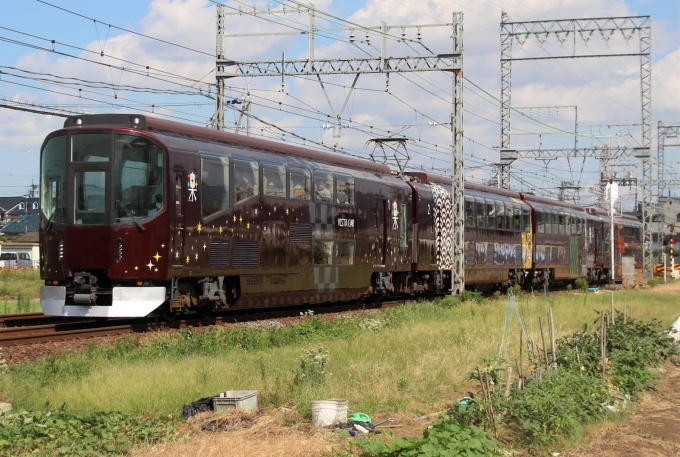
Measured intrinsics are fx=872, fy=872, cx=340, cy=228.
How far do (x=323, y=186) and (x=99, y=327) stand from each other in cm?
634

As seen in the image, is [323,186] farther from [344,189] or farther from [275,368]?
[275,368]

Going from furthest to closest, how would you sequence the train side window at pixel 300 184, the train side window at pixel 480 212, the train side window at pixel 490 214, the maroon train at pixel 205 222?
1. the train side window at pixel 490 214
2. the train side window at pixel 480 212
3. the train side window at pixel 300 184
4. the maroon train at pixel 205 222

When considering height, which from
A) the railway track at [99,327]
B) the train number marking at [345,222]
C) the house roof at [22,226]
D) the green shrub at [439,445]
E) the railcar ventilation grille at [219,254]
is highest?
the house roof at [22,226]

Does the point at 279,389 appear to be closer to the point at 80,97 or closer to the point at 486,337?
the point at 486,337

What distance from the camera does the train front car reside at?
15000 mm

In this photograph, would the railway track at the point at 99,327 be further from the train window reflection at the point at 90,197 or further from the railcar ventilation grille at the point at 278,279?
the train window reflection at the point at 90,197

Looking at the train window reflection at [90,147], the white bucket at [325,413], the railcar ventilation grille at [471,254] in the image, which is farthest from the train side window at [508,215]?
the white bucket at [325,413]

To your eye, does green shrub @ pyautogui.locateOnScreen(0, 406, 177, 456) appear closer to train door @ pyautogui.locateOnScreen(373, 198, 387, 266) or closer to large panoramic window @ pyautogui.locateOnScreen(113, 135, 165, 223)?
large panoramic window @ pyautogui.locateOnScreen(113, 135, 165, 223)

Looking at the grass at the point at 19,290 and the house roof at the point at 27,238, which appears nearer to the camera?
the grass at the point at 19,290

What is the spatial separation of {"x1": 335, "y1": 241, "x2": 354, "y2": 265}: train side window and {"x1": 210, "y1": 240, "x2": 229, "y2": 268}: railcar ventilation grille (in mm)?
4306

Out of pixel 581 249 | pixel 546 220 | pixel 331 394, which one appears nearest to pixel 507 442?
pixel 331 394

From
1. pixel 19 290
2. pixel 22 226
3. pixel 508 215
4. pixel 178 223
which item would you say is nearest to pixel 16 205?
pixel 22 226

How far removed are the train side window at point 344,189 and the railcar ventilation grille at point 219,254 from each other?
4495mm

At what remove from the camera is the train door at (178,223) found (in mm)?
15375
